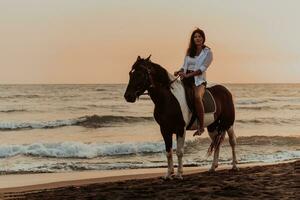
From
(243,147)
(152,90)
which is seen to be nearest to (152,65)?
(152,90)

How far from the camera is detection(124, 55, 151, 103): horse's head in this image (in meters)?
7.85

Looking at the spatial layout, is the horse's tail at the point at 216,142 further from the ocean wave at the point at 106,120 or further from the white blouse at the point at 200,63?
the ocean wave at the point at 106,120

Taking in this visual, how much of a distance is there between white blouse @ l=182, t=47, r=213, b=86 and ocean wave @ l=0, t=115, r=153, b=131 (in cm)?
1868

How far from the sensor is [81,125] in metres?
29.0

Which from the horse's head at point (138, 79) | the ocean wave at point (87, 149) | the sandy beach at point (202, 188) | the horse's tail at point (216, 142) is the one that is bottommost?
the ocean wave at point (87, 149)

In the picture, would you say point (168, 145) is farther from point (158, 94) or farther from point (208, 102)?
point (208, 102)

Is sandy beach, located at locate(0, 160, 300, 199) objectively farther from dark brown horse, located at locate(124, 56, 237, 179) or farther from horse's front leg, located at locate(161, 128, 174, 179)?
dark brown horse, located at locate(124, 56, 237, 179)

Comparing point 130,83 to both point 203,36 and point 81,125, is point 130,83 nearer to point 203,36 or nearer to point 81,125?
point 203,36

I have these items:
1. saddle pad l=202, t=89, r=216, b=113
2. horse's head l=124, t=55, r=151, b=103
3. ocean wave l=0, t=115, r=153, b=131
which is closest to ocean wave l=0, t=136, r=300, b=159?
saddle pad l=202, t=89, r=216, b=113

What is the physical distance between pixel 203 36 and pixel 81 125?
2103cm

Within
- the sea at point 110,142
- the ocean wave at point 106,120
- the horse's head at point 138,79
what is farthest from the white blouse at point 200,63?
the ocean wave at point 106,120

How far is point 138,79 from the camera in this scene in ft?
25.9

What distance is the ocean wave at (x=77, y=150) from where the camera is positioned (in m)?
16.2

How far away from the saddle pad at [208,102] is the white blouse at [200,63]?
0.38 metres
